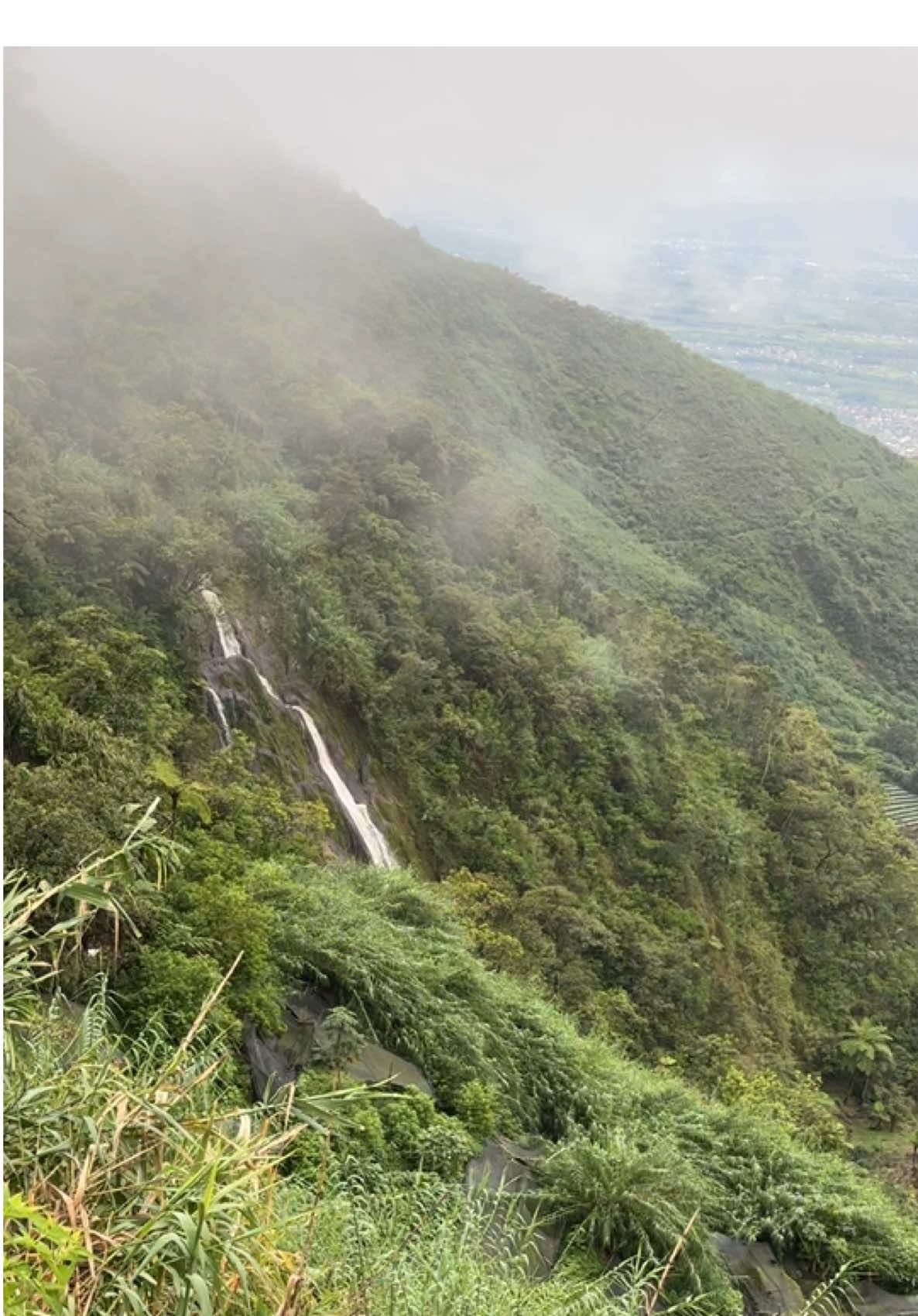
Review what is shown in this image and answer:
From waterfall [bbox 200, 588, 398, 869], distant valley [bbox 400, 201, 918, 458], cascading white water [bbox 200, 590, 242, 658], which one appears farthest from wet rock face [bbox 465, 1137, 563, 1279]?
distant valley [bbox 400, 201, 918, 458]

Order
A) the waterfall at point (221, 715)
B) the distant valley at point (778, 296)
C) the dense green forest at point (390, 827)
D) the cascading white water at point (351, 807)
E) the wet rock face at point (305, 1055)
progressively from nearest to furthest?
1. the dense green forest at point (390, 827)
2. the wet rock face at point (305, 1055)
3. the waterfall at point (221, 715)
4. the cascading white water at point (351, 807)
5. the distant valley at point (778, 296)

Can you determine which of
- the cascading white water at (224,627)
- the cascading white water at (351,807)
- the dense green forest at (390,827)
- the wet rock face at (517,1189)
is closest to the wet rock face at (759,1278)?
the dense green forest at (390,827)

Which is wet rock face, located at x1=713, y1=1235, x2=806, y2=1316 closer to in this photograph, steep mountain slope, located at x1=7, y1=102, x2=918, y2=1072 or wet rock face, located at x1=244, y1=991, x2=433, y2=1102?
wet rock face, located at x1=244, y1=991, x2=433, y2=1102

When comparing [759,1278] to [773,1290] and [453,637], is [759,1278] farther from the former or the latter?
[453,637]

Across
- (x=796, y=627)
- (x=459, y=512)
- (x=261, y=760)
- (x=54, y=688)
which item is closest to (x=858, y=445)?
(x=796, y=627)

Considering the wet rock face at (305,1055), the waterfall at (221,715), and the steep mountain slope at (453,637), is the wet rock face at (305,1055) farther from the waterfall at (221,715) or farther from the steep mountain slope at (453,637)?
the waterfall at (221,715)

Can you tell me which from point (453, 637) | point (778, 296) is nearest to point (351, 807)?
point (453, 637)
